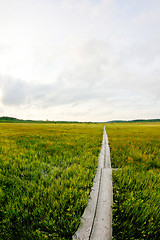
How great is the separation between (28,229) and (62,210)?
645 mm

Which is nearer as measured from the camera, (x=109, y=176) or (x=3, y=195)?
(x=3, y=195)

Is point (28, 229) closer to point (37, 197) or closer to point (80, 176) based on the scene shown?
point (37, 197)

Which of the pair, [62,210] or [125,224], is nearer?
[125,224]

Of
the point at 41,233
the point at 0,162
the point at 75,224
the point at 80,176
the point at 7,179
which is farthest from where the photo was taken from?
the point at 0,162

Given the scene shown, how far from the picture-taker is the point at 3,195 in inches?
107

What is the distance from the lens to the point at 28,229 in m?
1.95

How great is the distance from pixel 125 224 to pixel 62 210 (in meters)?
1.25

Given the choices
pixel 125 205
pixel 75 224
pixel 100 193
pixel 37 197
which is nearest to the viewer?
pixel 75 224

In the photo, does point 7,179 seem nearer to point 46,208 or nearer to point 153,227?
point 46,208

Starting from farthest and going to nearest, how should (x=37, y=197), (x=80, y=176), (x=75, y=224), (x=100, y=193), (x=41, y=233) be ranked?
1. (x=80, y=176)
2. (x=100, y=193)
3. (x=37, y=197)
4. (x=75, y=224)
5. (x=41, y=233)

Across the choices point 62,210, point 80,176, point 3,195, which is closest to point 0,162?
point 3,195

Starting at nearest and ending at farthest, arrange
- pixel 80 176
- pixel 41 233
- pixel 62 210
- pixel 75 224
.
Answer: pixel 41 233 < pixel 75 224 < pixel 62 210 < pixel 80 176

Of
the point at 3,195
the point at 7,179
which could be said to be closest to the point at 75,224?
the point at 3,195

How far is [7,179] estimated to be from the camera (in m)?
3.44
